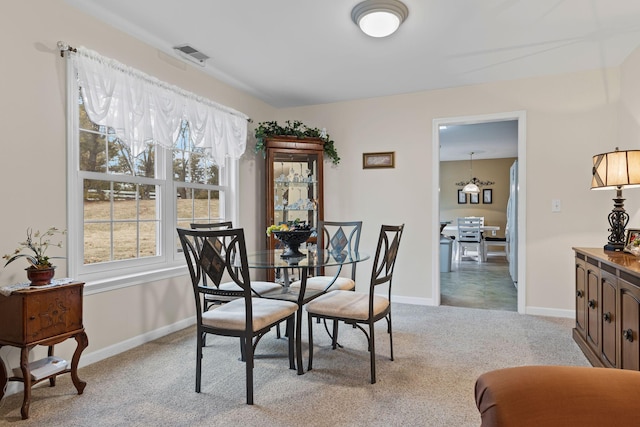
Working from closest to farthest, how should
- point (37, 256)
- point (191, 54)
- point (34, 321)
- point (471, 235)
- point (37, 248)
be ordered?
point (34, 321) → point (37, 256) → point (37, 248) → point (191, 54) → point (471, 235)

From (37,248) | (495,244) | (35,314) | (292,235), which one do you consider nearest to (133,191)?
(37,248)

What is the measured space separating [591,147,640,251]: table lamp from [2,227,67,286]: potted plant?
3.66 m

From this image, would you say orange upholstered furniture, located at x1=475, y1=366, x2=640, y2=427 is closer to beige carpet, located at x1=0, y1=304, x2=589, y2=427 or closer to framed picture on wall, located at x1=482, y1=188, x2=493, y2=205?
beige carpet, located at x1=0, y1=304, x2=589, y2=427

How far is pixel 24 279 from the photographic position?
2.23 metres

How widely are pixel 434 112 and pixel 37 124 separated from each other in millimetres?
3674

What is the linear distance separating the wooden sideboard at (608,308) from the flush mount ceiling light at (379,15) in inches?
80.2

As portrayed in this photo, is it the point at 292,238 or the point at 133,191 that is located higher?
the point at 133,191

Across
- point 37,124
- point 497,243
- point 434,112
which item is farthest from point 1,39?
point 497,243

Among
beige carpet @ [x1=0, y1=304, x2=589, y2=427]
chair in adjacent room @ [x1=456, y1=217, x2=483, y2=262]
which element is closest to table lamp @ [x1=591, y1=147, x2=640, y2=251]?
beige carpet @ [x1=0, y1=304, x2=589, y2=427]

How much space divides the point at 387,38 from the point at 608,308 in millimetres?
2435

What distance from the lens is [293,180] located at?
4.50 meters

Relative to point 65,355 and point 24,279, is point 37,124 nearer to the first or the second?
point 24,279

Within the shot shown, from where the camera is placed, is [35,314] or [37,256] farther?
[37,256]

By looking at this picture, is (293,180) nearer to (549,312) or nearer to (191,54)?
(191,54)
